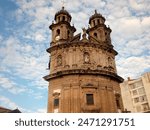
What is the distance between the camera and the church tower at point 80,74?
23.4 metres

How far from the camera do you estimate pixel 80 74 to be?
80.4ft

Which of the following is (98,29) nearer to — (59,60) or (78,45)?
(78,45)

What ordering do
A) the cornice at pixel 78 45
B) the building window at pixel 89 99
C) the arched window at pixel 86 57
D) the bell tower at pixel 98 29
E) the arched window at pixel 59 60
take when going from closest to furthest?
the building window at pixel 89 99
the arched window at pixel 86 57
the arched window at pixel 59 60
the cornice at pixel 78 45
the bell tower at pixel 98 29

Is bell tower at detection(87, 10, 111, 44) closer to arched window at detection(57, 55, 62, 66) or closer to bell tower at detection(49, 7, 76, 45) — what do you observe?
bell tower at detection(49, 7, 76, 45)

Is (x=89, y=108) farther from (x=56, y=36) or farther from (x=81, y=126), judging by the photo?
(x=81, y=126)

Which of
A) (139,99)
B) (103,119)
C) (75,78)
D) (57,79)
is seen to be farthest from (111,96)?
(139,99)

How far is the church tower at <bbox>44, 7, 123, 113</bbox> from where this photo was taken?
76.6 ft

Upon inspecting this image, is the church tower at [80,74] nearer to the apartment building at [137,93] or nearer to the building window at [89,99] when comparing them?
the building window at [89,99]

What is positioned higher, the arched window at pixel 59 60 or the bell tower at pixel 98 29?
the bell tower at pixel 98 29

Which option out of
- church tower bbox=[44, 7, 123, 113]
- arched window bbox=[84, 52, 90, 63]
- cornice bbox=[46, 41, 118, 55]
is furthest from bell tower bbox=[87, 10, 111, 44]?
arched window bbox=[84, 52, 90, 63]

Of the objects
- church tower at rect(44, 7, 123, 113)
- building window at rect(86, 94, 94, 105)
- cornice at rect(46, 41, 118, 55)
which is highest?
cornice at rect(46, 41, 118, 55)

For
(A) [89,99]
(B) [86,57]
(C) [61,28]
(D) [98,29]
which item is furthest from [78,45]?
(A) [89,99]

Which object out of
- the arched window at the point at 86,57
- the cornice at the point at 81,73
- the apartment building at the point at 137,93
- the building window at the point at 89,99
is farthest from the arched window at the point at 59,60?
the apartment building at the point at 137,93

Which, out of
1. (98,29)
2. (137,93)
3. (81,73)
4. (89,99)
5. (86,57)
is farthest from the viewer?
(137,93)
